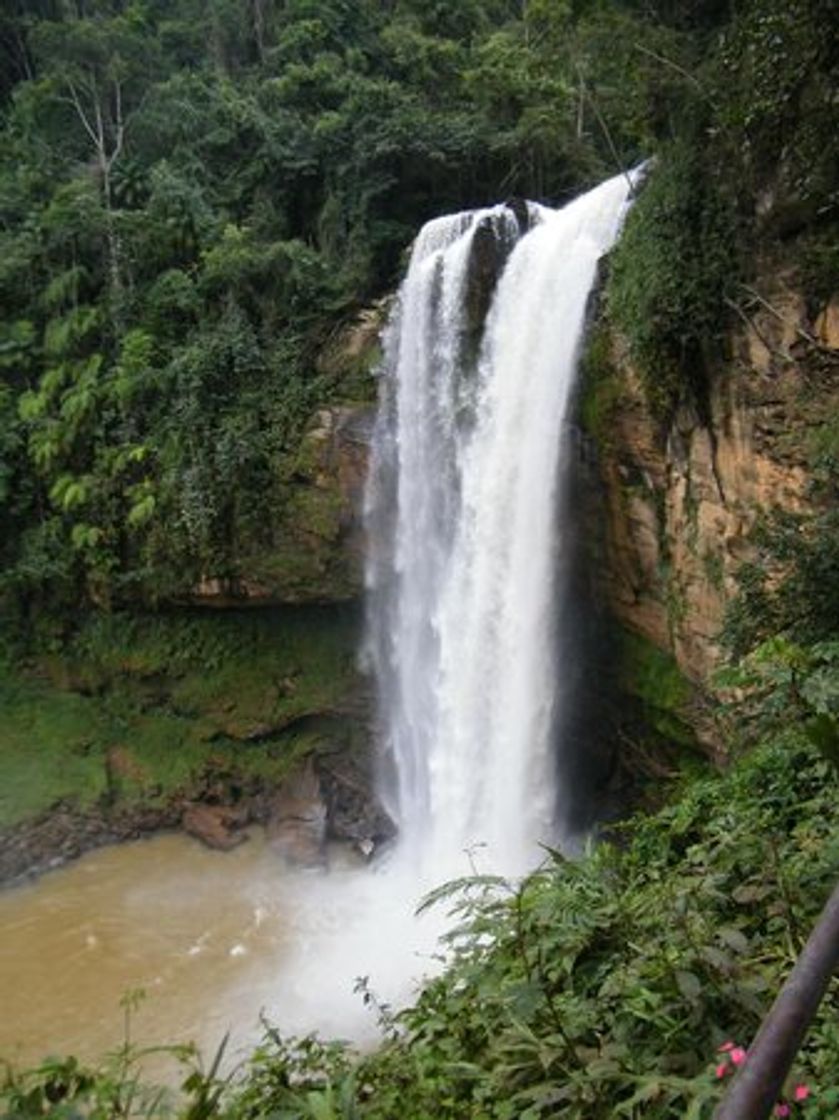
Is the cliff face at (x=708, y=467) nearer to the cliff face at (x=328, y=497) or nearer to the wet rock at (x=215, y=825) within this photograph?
the cliff face at (x=328, y=497)

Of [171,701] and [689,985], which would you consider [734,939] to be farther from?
[171,701]

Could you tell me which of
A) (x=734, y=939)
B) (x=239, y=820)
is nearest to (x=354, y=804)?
(x=239, y=820)

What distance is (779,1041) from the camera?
0.95 m

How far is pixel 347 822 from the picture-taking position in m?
12.5

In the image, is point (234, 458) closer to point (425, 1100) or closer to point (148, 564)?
point (148, 564)

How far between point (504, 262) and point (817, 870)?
9003mm

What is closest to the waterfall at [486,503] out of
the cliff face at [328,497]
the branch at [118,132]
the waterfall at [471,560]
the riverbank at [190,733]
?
the waterfall at [471,560]

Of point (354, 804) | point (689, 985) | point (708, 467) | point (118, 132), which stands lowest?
point (354, 804)

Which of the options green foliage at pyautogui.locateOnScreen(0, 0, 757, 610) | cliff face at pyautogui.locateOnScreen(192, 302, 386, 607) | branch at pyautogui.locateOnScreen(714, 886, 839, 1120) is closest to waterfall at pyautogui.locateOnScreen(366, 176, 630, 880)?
cliff face at pyautogui.locateOnScreen(192, 302, 386, 607)

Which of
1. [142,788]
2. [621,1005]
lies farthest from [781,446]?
[142,788]

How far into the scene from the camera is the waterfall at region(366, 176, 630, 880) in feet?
32.1

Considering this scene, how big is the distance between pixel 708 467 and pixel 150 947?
8.41 m

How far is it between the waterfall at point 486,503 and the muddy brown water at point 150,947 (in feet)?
7.46

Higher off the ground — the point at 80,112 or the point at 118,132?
the point at 80,112
